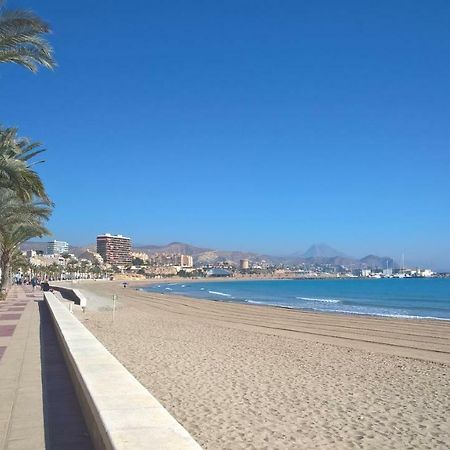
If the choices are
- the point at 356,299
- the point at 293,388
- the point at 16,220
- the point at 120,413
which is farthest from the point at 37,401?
the point at 356,299

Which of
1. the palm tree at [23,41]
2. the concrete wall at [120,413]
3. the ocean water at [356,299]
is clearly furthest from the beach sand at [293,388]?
the ocean water at [356,299]

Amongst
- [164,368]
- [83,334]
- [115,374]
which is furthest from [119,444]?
[164,368]

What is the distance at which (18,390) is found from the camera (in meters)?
5.95

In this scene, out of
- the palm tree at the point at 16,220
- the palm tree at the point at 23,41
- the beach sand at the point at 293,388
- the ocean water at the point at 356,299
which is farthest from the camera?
the ocean water at the point at 356,299

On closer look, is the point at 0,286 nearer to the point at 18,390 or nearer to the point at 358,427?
the point at 18,390

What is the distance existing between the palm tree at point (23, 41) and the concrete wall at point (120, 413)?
6.29 m

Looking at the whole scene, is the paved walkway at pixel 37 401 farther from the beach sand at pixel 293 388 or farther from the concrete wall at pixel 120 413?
the beach sand at pixel 293 388

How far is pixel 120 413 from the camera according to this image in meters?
3.57

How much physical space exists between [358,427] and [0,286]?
26955 mm

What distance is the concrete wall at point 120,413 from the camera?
304cm

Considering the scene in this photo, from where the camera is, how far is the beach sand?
17.6 feet

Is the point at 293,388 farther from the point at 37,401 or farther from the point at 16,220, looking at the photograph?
the point at 16,220

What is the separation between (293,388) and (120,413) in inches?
184

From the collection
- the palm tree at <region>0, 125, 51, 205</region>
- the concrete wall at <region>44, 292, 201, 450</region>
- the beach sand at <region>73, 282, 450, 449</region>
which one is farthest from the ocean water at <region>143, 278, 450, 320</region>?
the concrete wall at <region>44, 292, 201, 450</region>
